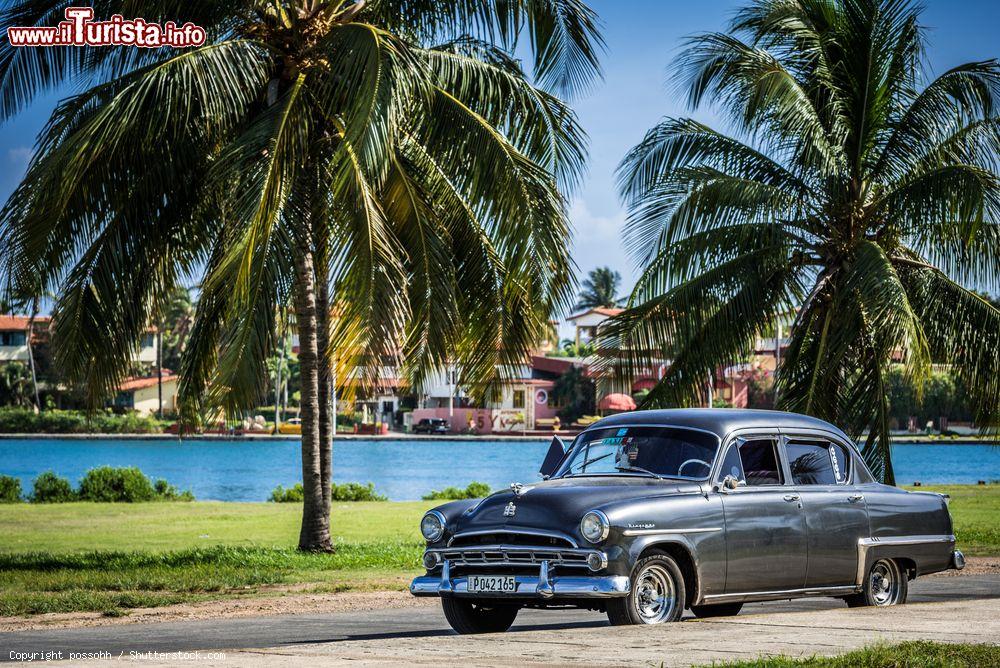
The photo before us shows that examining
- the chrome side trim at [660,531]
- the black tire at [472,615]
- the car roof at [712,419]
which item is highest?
the car roof at [712,419]

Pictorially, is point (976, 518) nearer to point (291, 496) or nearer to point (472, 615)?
point (291, 496)

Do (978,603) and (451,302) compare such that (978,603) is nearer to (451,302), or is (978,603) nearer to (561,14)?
(451,302)

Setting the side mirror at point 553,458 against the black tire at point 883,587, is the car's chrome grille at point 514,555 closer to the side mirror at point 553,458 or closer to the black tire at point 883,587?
the side mirror at point 553,458

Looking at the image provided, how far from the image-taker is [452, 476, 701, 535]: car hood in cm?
916

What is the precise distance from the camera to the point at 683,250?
62.6 ft

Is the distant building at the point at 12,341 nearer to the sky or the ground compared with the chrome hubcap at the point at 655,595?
nearer to the sky

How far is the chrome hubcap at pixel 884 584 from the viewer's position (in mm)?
11250

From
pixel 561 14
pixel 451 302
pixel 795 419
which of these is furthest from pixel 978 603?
pixel 561 14

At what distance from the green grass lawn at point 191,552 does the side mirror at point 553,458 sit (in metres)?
4.33

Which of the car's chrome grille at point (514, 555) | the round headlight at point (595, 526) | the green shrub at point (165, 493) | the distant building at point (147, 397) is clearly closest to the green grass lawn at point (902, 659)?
the round headlight at point (595, 526)

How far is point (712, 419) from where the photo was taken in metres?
10.4

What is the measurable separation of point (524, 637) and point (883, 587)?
15.2 ft

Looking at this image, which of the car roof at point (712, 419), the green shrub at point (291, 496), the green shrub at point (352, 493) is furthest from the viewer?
the green shrub at point (352, 493)

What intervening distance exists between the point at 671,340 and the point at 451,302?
4.75 meters
